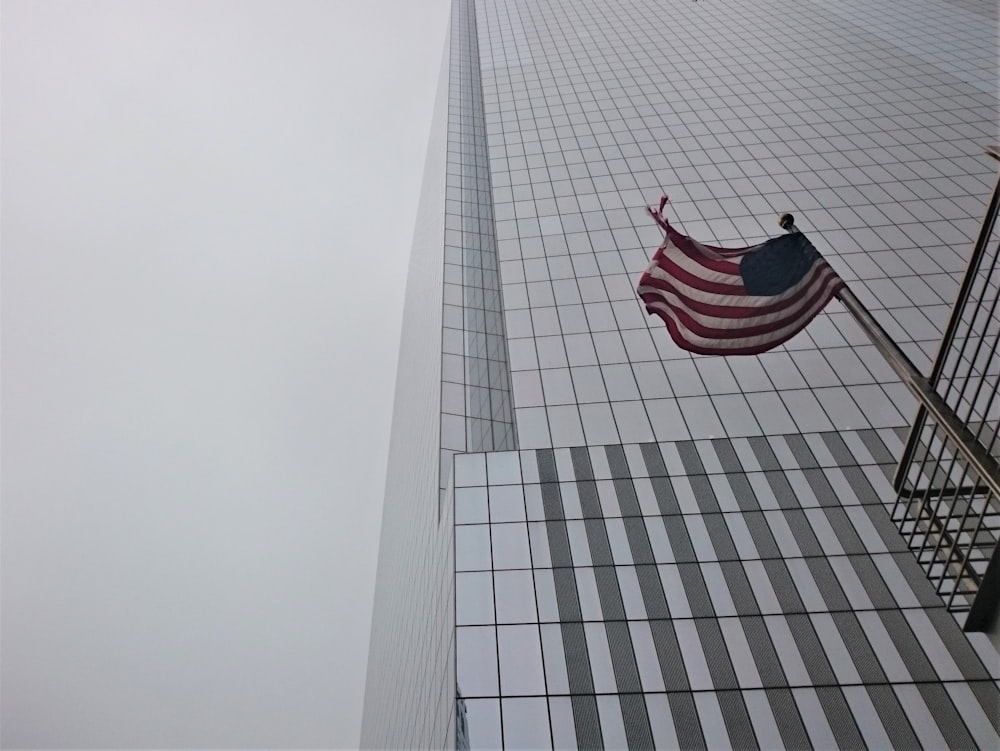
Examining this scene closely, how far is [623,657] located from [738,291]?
4359 millimetres

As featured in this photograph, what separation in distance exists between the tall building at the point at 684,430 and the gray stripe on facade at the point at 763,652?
27 millimetres

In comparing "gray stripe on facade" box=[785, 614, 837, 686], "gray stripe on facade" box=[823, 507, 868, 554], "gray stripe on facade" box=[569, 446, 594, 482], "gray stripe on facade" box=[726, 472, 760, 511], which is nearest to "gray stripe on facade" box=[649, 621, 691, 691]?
"gray stripe on facade" box=[785, 614, 837, 686]

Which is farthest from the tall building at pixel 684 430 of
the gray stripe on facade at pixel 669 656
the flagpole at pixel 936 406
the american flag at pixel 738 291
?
the american flag at pixel 738 291

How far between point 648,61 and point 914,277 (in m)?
14.9

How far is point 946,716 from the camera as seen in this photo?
7.66 meters

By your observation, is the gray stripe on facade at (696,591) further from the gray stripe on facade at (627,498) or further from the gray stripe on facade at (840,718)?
the gray stripe on facade at (840,718)

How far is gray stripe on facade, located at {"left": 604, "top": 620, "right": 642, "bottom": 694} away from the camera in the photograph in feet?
26.5

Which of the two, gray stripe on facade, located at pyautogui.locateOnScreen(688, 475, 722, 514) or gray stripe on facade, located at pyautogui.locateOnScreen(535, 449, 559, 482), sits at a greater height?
gray stripe on facade, located at pyautogui.locateOnScreen(688, 475, 722, 514)

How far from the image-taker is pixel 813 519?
10.0 meters

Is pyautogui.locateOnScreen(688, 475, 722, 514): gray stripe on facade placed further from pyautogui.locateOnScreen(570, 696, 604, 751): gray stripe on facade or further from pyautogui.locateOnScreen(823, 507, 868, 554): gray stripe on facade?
pyautogui.locateOnScreen(570, 696, 604, 751): gray stripe on facade

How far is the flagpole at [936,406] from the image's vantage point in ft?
18.3

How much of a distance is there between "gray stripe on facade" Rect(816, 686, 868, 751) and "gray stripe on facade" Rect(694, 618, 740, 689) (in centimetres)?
88

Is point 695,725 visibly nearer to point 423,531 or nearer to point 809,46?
point 423,531

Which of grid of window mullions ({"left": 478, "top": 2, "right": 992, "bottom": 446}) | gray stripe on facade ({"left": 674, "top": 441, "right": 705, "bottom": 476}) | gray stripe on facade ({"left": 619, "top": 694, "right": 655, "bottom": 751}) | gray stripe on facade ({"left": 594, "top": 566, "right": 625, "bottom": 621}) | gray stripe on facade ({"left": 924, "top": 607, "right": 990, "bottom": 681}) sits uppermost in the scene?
grid of window mullions ({"left": 478, "top": 2, "right": 992, "bottom": 446})
